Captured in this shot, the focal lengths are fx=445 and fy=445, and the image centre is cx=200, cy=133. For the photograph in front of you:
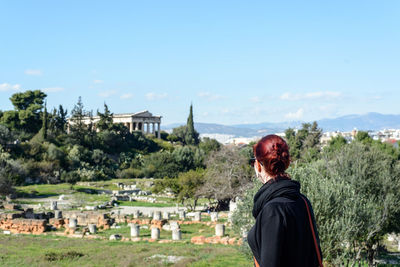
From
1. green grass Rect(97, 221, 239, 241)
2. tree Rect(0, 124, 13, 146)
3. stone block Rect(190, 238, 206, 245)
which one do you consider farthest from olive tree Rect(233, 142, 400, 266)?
tree Rect(0, 124, 13, 146)

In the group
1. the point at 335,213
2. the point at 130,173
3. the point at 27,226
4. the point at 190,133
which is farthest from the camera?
→ the point at 190,133

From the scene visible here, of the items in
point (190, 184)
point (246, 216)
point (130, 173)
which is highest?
point (246, 216)

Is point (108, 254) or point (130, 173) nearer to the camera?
point (108, 254)

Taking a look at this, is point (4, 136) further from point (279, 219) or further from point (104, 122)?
point (279, 219)

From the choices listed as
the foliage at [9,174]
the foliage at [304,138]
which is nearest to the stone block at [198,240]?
the foliage at [9,174]

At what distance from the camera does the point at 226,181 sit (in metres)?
31.4

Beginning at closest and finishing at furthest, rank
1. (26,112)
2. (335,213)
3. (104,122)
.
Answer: (335,213)
(26,112)
(104,122)

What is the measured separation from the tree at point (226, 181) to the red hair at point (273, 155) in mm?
26924

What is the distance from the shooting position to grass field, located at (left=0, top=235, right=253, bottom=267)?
1406 cm

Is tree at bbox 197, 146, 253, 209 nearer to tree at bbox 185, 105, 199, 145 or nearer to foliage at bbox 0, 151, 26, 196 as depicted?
foliage at bbox 0, 151, 26, 196

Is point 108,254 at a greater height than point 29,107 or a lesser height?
lesser

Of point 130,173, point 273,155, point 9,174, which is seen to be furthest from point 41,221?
point 130,173

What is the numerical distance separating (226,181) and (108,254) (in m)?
16.8

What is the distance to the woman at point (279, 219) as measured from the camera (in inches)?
107
